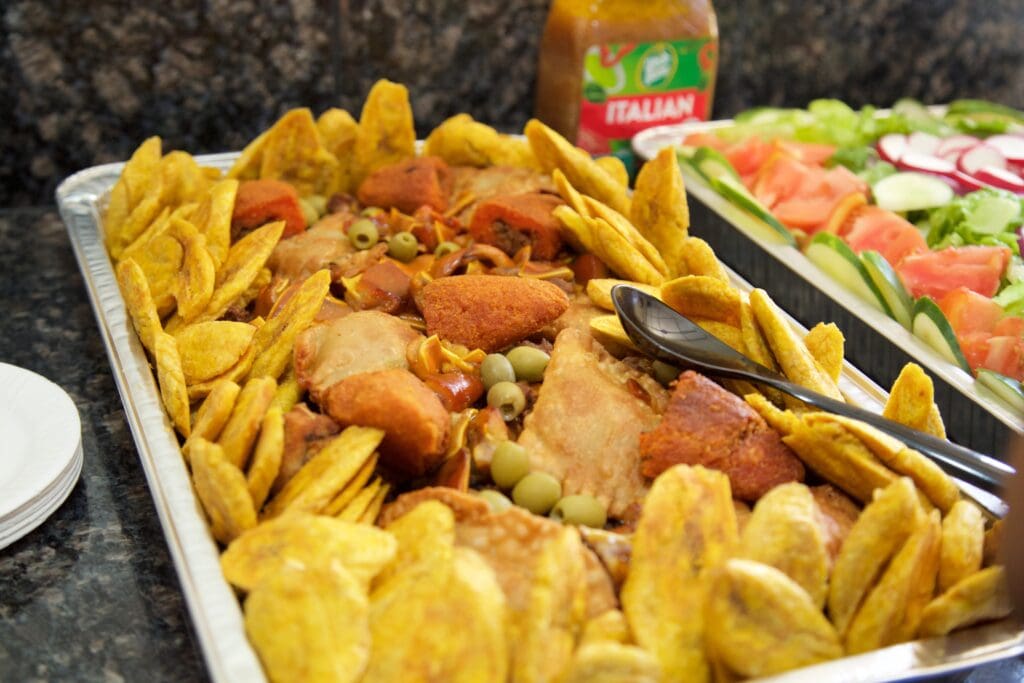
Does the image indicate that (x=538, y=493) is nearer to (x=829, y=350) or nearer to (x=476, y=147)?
(x=829, y=350)

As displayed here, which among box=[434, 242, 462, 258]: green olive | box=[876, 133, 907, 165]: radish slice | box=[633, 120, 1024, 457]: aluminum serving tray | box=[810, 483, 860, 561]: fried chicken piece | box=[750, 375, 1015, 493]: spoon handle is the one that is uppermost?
box=[750, 375, 1015, 493]: spoon handle

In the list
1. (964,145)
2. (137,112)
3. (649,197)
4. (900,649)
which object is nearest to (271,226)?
(649,197)

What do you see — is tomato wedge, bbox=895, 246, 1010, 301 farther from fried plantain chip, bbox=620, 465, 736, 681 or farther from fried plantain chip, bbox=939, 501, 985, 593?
fried plantain chip, bbox=620, 465, 736, 681

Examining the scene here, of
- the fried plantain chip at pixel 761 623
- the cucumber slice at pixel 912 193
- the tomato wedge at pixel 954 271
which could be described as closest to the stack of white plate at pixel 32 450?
the fried plantain chip at pixel 761 623

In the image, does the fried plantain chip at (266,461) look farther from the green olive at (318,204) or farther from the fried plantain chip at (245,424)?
the green olive at (318,204)

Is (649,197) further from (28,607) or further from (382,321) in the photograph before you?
(28,607)

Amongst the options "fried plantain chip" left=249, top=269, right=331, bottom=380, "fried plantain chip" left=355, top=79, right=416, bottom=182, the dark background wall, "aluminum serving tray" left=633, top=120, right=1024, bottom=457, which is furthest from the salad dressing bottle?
"fried plantain chip" left=249, top=269, right=331, bottom=380
